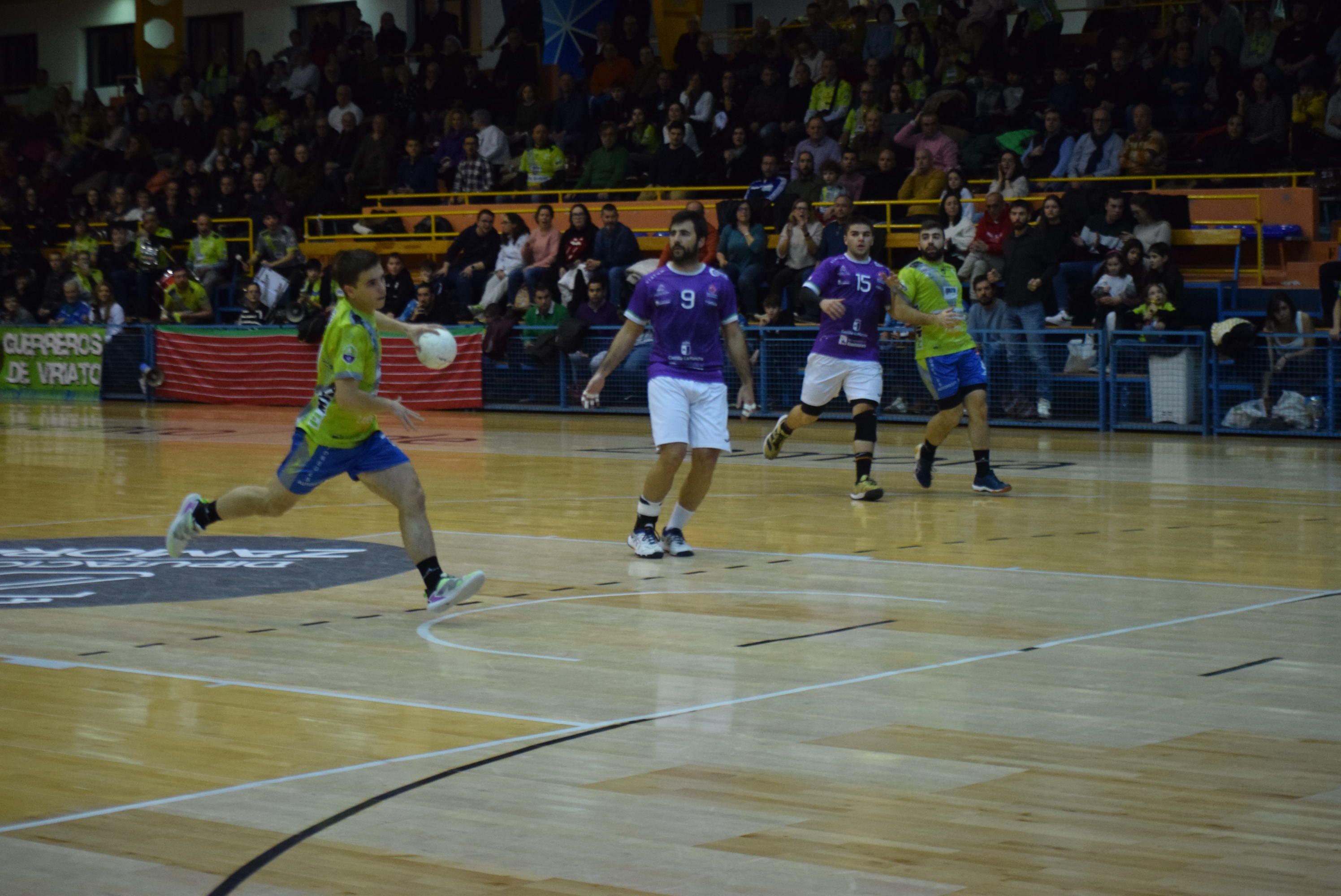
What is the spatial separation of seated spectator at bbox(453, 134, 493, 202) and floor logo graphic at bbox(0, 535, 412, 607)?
16.8m

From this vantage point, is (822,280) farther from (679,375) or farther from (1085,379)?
(1085,379)

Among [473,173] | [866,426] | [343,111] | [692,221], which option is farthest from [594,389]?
[343,111]

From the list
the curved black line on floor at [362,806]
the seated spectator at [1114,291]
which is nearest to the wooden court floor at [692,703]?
the curved black line on floor at [362,806]

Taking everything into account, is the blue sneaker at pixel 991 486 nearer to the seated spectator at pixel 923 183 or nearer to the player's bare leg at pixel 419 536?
the player's bare leg at pixel 419 536

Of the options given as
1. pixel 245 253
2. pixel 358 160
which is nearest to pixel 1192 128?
pixel 358 160

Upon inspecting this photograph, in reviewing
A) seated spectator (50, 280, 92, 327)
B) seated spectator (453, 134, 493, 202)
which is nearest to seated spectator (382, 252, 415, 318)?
seated spectator (453, 134, 493, 202)

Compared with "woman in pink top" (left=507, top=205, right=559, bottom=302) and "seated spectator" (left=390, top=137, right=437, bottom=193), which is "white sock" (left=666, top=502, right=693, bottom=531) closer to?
"woman in pink top" (left=507, top=205, right=559, bottom=302)

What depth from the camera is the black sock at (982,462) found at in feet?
45.9

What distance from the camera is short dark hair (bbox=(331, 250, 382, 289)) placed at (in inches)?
342

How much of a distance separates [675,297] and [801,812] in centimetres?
604

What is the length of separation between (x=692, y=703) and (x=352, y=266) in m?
3.23

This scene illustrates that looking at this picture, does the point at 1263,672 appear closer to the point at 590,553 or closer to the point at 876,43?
the point at 590,553

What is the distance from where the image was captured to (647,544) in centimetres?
1076

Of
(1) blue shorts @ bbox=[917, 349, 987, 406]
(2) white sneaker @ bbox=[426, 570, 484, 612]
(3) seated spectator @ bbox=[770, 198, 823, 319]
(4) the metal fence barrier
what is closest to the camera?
(2) white sneaker @ bbox=[426, 570, 484, 612]
